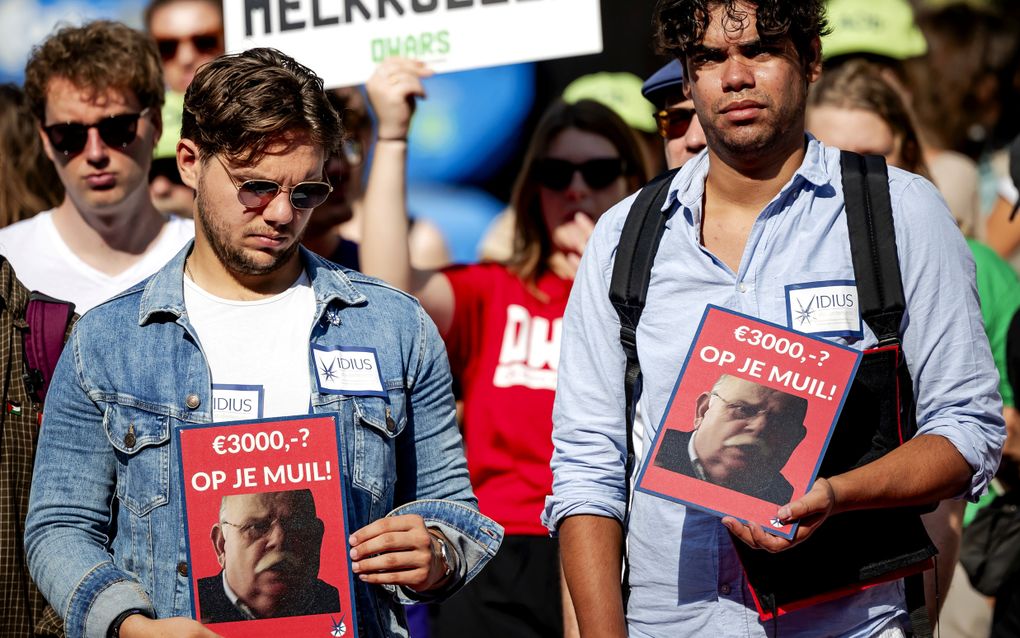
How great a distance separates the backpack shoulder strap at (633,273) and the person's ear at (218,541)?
2.96ft

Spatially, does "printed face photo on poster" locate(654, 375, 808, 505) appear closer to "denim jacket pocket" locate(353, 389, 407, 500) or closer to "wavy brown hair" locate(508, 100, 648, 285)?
"denim jacket pocket" locate(353, 389, 407, 500)

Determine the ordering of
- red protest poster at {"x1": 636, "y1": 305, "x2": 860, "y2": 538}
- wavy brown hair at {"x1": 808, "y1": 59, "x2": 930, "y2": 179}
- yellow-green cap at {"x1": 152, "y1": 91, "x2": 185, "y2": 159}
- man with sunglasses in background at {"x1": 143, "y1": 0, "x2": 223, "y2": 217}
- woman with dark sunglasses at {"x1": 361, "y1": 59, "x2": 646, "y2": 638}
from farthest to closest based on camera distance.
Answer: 1. man with sunglasses in background at {"x1": 143, "y1": 0, "x2": 223, "y2": 217}
2. yellow-green cap at {"x1": 152, "y1": 91, "x2": 185, "y2": 159}
3. wavy brown hair at {"x1": 808, "y1": 59, "x2": 930, "y2": 179}
4. woman with dark sunglasses at {"x1": 361, "y1": 59, "x2": 646, "y2": 638}
5. red protest poster at {"x1": 636, "y1": 305, "x2": 860, "y2": 538}

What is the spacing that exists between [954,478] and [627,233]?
34.0 inches

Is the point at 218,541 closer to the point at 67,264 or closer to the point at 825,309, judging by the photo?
the point at 825,309

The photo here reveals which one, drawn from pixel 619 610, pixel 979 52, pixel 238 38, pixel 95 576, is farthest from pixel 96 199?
pixel 979 52

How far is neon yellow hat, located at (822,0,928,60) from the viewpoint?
5.88 m

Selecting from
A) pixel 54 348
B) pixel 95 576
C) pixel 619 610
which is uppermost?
pixel 54 348

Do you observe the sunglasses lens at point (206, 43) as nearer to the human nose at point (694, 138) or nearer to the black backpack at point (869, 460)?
the human nose at point (694, 138)

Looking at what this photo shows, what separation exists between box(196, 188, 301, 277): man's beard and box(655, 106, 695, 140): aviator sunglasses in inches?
51.3

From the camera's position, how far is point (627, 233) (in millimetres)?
2945

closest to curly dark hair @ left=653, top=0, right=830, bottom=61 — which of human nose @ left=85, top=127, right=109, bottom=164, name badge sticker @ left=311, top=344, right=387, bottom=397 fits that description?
name badge sticker @ left=311, top=344, right=387, bottom=397

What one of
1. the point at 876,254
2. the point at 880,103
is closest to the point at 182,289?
the point at 876,254

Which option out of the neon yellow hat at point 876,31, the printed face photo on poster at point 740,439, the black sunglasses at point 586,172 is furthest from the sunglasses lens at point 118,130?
the neon yellow hat at point 876,31

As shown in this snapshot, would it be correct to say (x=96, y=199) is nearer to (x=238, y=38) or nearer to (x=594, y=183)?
(x=238, y=38)
